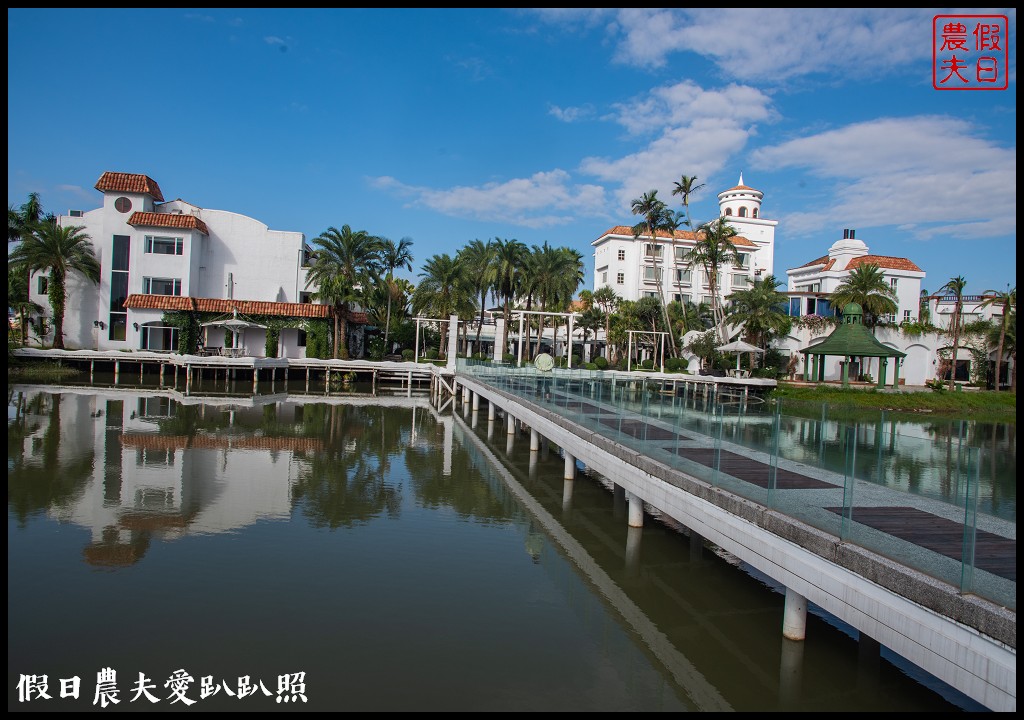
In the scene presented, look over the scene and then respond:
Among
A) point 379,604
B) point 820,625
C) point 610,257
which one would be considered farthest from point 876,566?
point 610,257

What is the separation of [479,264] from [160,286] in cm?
2256

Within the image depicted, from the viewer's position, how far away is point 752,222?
76000 mm

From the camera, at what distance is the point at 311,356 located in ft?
167

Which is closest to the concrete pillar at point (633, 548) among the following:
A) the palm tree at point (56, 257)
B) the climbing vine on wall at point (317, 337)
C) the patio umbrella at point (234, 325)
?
the patio umbrella at point (234, 325)

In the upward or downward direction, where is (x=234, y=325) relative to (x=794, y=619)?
upward

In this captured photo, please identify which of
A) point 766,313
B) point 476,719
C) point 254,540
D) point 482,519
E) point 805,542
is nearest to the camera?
point 476,719

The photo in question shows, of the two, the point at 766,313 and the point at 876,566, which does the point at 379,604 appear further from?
the point at 766,313

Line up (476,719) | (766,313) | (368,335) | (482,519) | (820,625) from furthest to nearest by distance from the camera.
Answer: (368,335), (766,313), (482,519), (820,625), (476,719)

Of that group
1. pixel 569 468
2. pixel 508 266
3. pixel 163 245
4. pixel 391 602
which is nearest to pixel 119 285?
pixel 163 245

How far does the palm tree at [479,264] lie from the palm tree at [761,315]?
57.7ft

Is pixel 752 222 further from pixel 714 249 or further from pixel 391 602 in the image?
pixel 391 602

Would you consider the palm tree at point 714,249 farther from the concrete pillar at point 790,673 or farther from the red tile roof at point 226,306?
the concrete pillar at point 790,673

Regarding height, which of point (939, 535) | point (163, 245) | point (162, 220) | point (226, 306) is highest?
point (162, 220)

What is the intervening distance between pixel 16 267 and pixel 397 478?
43.7m
